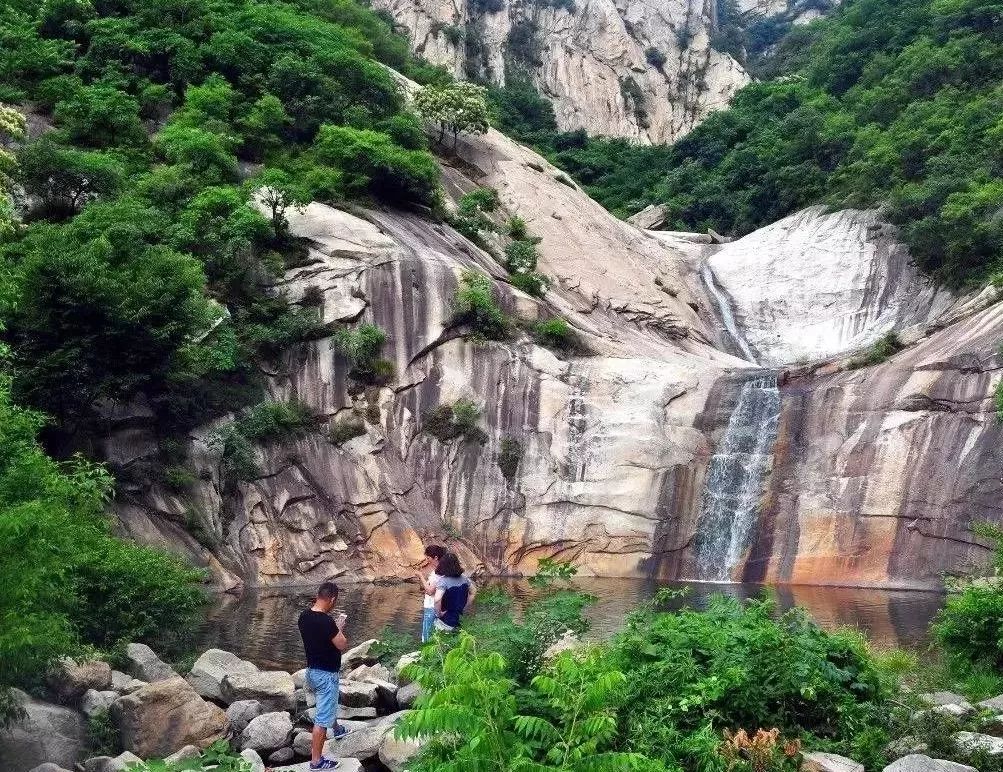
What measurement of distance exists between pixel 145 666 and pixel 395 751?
383 cm

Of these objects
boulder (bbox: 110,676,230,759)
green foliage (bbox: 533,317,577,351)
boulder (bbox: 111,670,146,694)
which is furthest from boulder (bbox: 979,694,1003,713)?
green foliage (bbox: 533,317,577,351)

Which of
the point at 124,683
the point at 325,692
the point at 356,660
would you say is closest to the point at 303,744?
the point at 325,692

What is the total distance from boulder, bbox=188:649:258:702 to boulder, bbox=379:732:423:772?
8.61 feet

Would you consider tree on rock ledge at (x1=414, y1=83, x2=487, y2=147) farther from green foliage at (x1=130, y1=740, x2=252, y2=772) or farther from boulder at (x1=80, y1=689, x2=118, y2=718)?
green foliage at (x1=130, y1=740, x2=252, y2=772)

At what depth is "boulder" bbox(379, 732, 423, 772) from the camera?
26.4 feet

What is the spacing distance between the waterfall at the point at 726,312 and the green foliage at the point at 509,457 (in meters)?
14.4

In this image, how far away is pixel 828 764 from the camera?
23.0 feet

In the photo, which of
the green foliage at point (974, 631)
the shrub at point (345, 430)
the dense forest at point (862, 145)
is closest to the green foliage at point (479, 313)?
the shrub at point (345, 430)

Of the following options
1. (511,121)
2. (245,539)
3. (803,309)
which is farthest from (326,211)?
(511,121)

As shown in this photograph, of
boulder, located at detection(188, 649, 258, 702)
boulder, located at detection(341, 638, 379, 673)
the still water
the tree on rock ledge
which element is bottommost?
the still water

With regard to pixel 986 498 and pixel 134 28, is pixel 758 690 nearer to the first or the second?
pixel 986 498

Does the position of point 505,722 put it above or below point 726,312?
below

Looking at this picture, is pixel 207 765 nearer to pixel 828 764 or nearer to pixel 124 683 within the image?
pixel 124 683

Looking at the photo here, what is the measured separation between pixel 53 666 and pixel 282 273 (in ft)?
71.9
